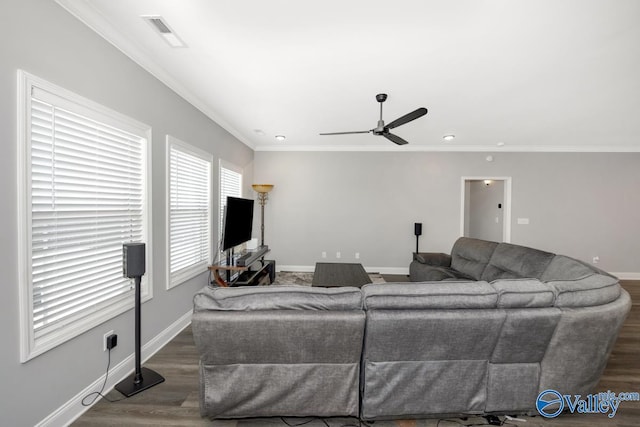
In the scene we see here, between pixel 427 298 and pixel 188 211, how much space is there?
282 cm

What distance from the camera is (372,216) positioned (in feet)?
18.2

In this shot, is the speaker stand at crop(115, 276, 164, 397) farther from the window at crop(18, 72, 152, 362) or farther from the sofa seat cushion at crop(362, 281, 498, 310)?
the sofa seat cushion at crop(362, 281, 498, 310)

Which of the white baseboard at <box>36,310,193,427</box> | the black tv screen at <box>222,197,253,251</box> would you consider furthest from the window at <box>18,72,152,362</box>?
the black tv screen at <box>222,197,253,251</box>

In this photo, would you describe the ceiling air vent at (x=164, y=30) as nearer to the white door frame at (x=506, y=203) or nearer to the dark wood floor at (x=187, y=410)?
the dark wood floor at (x=187, y=410)

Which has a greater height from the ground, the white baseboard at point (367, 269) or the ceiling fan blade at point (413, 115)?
the ceiling fan blade at point (413, 115)

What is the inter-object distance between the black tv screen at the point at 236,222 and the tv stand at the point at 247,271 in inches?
10.0

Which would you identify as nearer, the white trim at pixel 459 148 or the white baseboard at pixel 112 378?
the white baseboard at pixel 112 378

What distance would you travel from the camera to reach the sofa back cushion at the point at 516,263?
2.75 meters

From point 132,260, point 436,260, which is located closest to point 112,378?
point 132,260

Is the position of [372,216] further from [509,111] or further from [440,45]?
[440,45]

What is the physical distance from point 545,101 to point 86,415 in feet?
17.2

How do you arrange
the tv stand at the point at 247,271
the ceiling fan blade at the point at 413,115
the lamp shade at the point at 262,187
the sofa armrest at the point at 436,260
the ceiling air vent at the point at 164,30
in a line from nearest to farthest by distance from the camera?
1. the ceiling air vent at the point at 164,30
2. the ceiling fan blade at the point at 413,115
3. the tv stand at the point at 247,271
4. the sofa armrest at the point at 436,260
5. the lamp shade at the point at 262,187

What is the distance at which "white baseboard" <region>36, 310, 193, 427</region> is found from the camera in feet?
5.34

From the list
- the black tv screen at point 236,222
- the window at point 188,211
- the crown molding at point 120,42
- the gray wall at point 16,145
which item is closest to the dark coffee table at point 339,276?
the black tv screen at point 236,222
